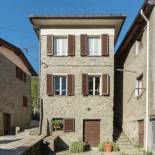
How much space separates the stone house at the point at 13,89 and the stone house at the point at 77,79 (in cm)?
447

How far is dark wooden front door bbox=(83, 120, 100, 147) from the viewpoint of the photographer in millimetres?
21094

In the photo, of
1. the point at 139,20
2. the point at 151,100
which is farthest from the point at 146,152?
the point at 139,20

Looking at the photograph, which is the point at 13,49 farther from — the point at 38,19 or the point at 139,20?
the point at 139,20

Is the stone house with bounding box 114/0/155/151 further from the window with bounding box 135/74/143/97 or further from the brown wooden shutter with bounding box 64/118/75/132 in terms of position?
the brown wooden shutter with bounding box 64/118/75/132

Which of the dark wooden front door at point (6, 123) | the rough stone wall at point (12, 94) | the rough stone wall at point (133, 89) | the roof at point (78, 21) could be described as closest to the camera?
the rough stone wall at point (133, 89)

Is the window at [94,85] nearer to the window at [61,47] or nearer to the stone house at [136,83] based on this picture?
the stone house at [136,83]

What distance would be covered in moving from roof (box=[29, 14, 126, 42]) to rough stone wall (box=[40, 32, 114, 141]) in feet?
2.84

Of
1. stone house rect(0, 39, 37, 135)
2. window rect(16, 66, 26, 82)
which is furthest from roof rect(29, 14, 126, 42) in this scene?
window rect(16, 66, 26, 82)

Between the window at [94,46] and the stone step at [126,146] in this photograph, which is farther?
the window at [94,46]

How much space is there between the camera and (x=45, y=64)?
69.9 ft

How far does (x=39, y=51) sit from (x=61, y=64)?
200 centimetres

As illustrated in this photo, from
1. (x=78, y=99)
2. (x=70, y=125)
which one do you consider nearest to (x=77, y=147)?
(x=70, y=125)

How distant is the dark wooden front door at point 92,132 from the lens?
21.1 meters

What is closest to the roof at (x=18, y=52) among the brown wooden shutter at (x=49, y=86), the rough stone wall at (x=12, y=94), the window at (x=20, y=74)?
the rough stone wall at (x=12, y=94)
